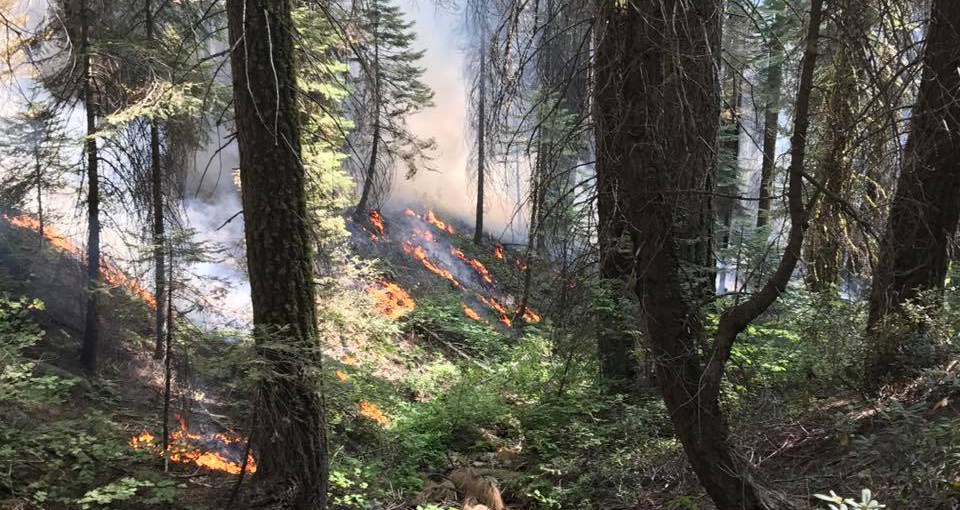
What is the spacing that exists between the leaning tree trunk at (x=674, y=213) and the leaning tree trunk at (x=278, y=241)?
2.49 m

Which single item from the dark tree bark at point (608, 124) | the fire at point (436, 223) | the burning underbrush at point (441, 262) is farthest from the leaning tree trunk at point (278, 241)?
the fire at point (436, 223)

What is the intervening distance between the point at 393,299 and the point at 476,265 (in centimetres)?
704

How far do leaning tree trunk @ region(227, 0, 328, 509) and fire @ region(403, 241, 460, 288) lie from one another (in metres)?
14.3

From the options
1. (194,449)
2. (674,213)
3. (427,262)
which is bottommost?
(194,449)

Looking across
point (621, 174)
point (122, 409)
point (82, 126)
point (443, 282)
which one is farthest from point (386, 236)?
point (621, 174)

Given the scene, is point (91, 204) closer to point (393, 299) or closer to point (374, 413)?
point (374, 413)

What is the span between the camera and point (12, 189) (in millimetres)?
8445

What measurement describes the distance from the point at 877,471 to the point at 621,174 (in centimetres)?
234

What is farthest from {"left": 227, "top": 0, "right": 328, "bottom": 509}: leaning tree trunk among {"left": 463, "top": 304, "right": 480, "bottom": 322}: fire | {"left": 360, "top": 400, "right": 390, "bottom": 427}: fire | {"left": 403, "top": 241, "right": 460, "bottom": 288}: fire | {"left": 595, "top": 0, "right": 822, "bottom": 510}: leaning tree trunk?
{"left": 403, "top": 241, "right": 460, "bottom": 288}: fire

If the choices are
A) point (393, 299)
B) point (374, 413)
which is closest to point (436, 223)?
point (393, 299)

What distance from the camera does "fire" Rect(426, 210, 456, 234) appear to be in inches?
888

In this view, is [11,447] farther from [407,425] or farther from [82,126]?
[82,126]

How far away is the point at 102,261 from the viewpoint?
9523 mm

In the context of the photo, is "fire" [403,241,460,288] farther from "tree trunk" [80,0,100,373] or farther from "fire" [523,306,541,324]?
"tree trunk" [80,0,100,373]
